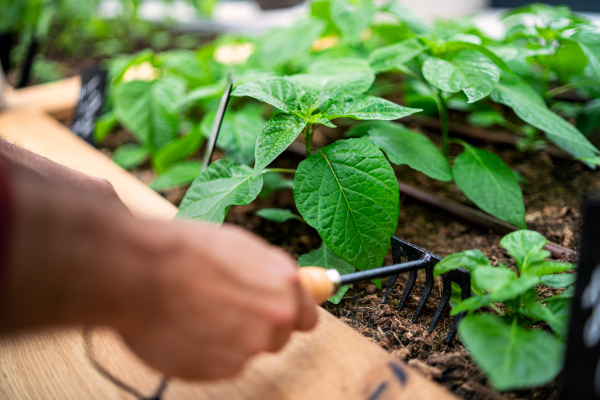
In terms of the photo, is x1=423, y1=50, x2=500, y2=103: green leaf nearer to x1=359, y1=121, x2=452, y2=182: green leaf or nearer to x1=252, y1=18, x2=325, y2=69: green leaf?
x1=359, y1=121, x2=452, y2=182: green leaf

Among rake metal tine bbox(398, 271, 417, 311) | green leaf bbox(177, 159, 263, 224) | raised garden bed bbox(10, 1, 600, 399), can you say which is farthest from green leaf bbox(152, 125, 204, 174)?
rake metal tine bbox(398, 271, 417, 311)

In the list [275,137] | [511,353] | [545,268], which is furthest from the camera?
[275,137]

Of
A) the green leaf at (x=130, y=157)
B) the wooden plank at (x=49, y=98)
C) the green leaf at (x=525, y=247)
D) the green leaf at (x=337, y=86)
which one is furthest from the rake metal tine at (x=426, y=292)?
the wooden plank at (x=49, y=98)

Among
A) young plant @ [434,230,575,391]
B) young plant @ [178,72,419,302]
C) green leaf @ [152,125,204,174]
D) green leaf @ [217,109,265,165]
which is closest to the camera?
young plant @ [434,230,575,391]

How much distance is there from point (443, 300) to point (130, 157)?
3.40 ft

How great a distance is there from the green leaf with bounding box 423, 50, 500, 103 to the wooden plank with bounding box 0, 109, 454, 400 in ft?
1.35

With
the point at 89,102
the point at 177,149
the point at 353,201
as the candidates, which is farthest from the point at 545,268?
the point at 89,102

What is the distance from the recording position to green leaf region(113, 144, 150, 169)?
1272mm

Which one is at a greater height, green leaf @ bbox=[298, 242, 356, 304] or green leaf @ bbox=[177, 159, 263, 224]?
green leaf @ bbox=[177, 159, 263, 224]

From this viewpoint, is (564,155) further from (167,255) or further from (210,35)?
(210,35)

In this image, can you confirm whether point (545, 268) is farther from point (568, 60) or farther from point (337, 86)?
point (568, 60)

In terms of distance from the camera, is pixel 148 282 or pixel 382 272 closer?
pixel 148 282

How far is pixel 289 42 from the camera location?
1.15 meters

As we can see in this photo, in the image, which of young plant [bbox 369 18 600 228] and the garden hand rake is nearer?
the garden hand rake
